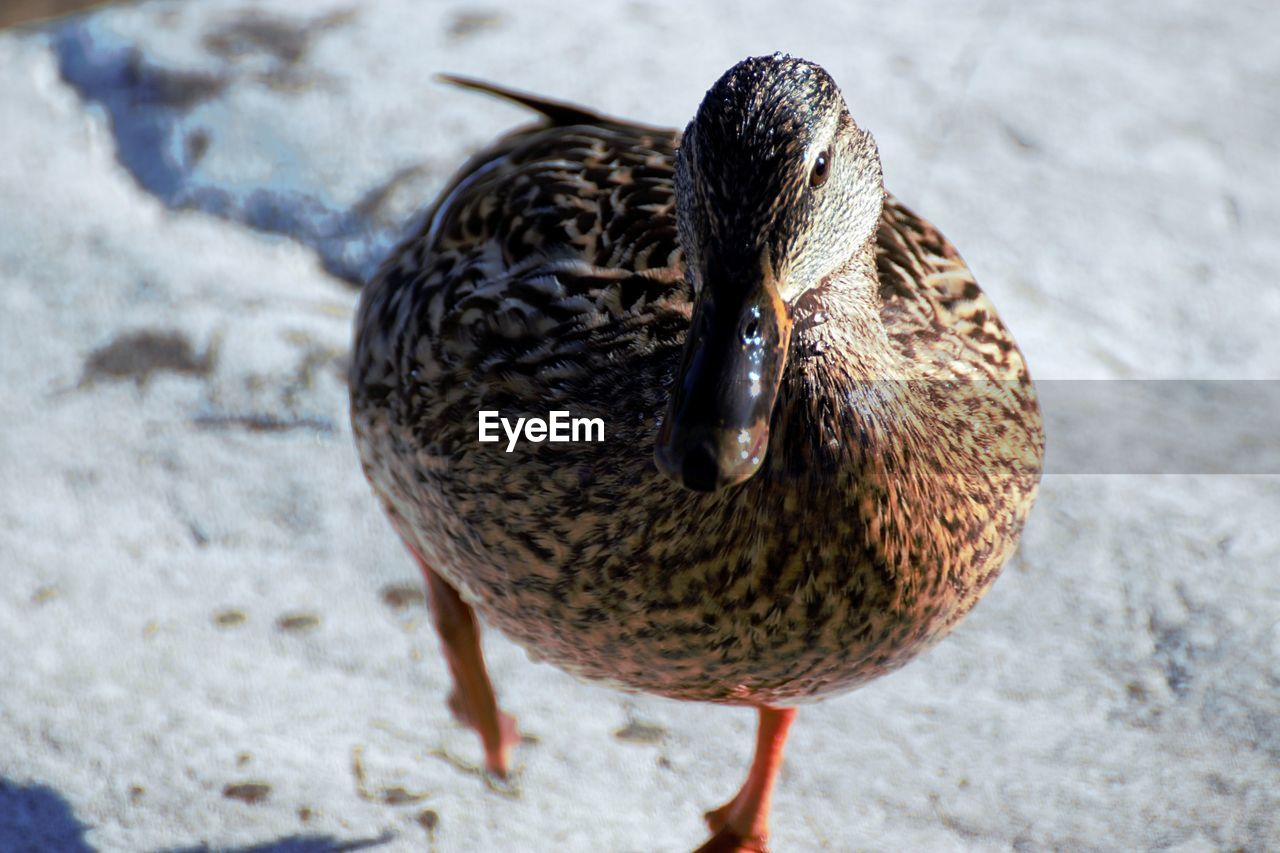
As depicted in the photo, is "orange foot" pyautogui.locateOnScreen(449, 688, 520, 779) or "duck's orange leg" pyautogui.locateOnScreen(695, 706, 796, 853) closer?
"duck's orange leg" pyautogui.locateOnScreen(695, 706, 796, 853)

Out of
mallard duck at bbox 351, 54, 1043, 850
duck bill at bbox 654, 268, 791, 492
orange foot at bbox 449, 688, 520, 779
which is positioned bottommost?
orange foot at bbox 449, 688, 520, 779

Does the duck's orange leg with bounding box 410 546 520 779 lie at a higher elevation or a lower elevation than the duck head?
lower

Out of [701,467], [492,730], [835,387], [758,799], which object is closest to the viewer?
[701,467]

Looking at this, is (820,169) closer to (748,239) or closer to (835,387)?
(748,239)

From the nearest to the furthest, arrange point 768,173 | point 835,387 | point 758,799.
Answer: point 768,173 → point 835,387 → point 758,799

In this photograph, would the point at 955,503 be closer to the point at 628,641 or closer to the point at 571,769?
the point at 628,641

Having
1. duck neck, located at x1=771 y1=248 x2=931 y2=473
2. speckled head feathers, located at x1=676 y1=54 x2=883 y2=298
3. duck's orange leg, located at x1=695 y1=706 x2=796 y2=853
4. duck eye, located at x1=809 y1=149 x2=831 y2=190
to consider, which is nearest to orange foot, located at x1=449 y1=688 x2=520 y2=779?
duck's orange leg, located at x1=695 y1=706 x2=796 y2=853

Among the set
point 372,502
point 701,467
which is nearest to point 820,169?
point 701,467

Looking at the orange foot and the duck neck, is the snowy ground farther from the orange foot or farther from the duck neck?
the duck neck

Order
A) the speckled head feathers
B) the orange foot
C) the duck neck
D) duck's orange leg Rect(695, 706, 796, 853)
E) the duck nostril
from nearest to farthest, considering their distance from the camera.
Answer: the duck nostril, the speckled head feathers, the duck neck, duck's orange leg Rect(695, 706, 796, 853), the orange foot
